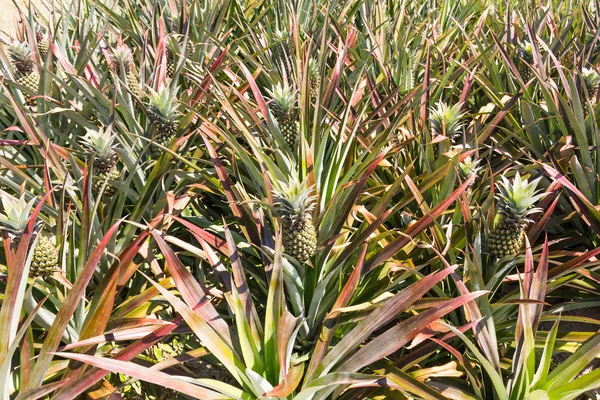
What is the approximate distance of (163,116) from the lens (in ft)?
5.37

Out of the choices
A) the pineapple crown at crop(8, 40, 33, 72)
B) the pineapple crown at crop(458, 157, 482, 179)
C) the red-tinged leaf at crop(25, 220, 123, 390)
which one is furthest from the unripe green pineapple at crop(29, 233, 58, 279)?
the pineapple crown at crop(458, 157, 482, 179)

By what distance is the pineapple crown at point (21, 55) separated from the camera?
6.04 ft

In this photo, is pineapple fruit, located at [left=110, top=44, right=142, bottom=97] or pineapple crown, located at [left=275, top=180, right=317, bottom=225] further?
pineapple fruit, located at [left=110, top=44, right=142, bottom=97]

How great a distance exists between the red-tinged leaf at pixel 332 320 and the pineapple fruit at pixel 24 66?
4.87 ft

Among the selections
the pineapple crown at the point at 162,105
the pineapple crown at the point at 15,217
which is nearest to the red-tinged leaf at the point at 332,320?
the pineapple crown at the point at 15,217

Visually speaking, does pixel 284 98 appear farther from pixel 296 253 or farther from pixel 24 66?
pixel 24 66

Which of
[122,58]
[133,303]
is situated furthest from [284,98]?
[133,303]

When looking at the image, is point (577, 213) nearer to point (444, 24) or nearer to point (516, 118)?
point (516, 118)

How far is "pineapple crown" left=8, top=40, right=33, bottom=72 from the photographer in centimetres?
184

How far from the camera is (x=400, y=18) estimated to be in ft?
8.17

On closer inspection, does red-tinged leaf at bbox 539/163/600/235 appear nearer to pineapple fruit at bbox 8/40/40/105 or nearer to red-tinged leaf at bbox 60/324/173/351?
red-tinged leaf at bbox 60/324/173/351

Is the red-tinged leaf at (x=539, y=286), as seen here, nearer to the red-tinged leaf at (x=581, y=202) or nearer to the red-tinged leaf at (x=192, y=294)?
→ the red-tinged leaf at (x=581, y=202)

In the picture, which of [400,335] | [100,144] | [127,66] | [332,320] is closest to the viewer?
[400,335]

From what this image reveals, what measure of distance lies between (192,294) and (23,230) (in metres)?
0.44
